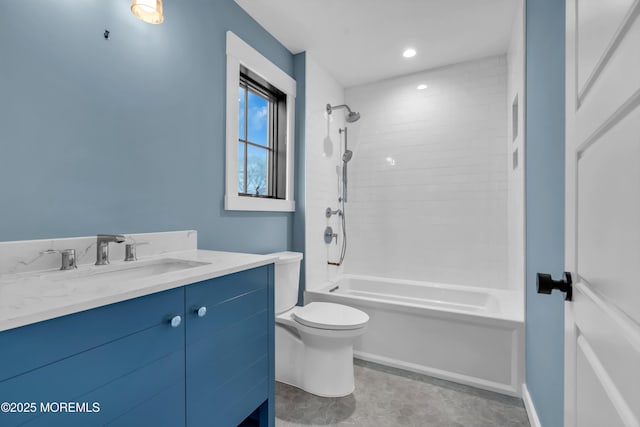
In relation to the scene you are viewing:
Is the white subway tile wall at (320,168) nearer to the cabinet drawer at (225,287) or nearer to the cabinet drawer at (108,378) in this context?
the cabinet drawer at (225,287)

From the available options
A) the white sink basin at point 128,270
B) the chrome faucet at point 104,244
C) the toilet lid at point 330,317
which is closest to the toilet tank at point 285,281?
the toilet lid at point 330,317

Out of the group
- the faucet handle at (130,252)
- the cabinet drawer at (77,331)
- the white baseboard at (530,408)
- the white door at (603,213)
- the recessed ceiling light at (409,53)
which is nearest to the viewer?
the white door at (603,213)

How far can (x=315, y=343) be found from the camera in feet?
6.28

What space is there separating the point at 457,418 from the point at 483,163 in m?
2.10

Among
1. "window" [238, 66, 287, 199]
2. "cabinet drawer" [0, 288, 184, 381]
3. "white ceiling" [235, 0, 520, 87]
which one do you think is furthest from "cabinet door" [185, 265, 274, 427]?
"white ceiling" [235, 0, 520, 87]

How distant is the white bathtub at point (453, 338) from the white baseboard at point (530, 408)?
72mm

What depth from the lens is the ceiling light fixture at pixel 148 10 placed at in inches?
48.9

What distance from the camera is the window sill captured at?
1.98 m

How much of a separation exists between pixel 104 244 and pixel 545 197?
6.35ft

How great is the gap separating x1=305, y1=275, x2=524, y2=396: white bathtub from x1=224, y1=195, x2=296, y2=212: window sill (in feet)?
2.54

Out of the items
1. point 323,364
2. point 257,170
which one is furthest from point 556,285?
point 257,170

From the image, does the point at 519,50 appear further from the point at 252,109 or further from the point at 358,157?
the point at 252,109

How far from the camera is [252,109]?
2.38 meters

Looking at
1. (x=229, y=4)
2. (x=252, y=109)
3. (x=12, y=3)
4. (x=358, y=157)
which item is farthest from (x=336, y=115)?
(x=12, y=3)
